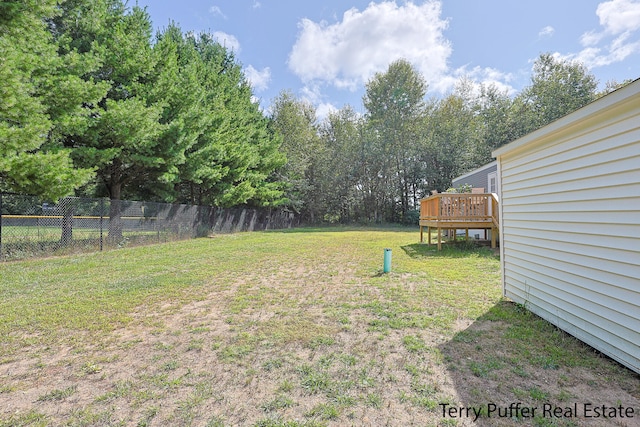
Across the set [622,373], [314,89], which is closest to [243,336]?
[622,373]

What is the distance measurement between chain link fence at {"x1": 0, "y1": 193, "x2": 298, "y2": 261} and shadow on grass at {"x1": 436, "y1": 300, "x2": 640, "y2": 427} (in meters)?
9.05

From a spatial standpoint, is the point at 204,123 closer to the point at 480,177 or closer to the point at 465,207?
the point at 465,207

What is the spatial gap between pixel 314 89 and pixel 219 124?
1730 centimetres

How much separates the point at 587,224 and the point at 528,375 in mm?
1507

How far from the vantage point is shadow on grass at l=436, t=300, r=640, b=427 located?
5.59ft

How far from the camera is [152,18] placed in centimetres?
1074

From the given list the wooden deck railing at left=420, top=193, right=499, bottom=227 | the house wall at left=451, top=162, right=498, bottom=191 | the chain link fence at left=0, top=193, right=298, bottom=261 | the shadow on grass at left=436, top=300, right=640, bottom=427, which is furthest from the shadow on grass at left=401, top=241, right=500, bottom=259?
the chain link fence at left=0, top=193, right=298, bottom=261

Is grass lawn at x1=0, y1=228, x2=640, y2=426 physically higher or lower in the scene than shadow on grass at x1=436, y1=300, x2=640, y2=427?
higher

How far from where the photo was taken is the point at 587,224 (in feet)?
8.26

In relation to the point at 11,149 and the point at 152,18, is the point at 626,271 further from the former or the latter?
the point at 152,18

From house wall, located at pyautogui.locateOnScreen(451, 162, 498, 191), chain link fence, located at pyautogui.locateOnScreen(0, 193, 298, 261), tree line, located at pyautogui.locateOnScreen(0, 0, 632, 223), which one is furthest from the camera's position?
house wall, located at pyautogui.locateOnScreen(451, 162, 498, 191)

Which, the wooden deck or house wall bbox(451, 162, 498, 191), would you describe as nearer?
the wooden deck

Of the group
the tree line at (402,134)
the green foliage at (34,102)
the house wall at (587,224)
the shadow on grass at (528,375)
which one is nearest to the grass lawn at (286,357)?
the shadow on grass at (528,375)

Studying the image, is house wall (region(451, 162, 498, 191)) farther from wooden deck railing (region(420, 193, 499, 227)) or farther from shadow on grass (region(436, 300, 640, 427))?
shadow on grass (region(436, 300, 640, 427))
